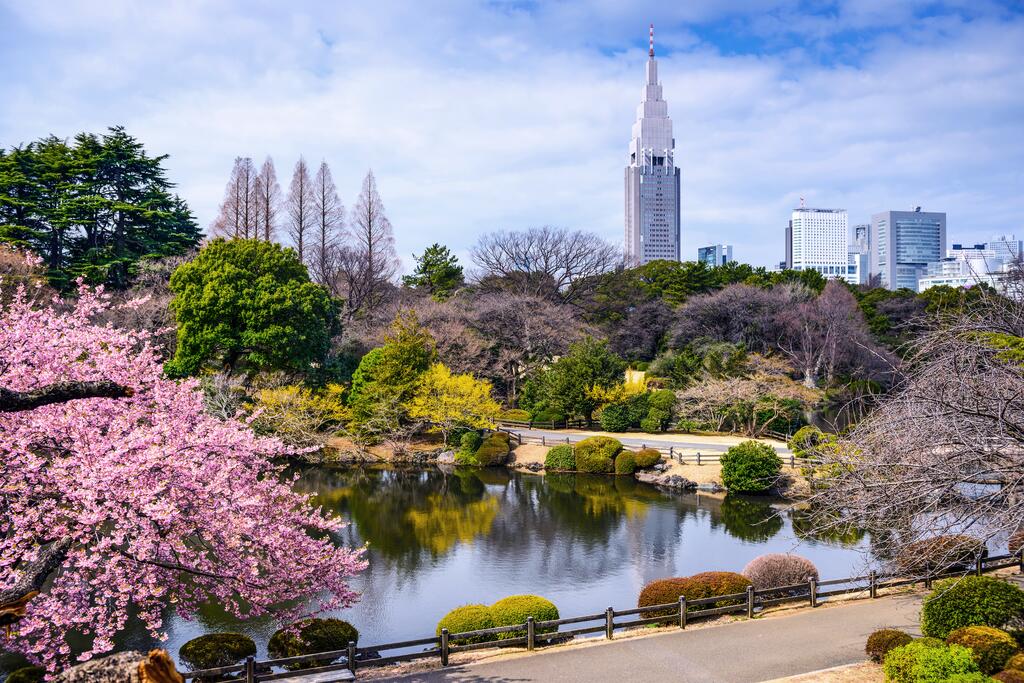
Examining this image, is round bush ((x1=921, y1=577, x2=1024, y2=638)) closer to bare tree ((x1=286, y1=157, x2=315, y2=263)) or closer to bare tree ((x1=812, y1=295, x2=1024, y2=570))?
bare tree ((x1=812, y1=295, x2=1024, y2=570))

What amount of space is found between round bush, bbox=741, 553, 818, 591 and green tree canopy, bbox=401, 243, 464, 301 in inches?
1841

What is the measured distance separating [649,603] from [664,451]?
840 inches

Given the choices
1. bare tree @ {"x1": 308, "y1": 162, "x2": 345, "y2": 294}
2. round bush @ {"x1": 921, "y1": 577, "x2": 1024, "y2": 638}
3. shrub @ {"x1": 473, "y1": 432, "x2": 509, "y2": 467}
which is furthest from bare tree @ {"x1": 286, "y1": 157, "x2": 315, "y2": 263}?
round bush @ {"x1": 921, "y1": 577, "x2": 1024, "y2": 638}

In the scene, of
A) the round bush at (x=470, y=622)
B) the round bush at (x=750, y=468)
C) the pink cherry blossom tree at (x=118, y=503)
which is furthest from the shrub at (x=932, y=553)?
the round bush at (x=750, y=468)

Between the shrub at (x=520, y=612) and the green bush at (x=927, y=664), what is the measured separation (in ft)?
19.1

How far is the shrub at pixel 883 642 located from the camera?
11844 millimetres

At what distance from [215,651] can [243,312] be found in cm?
2722

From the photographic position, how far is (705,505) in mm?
29594

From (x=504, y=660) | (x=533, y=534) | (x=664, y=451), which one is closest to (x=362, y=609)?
(x=504, y=660)

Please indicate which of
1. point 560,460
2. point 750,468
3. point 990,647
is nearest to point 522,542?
point 750,468

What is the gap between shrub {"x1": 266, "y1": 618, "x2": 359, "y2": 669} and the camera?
44.0 ft

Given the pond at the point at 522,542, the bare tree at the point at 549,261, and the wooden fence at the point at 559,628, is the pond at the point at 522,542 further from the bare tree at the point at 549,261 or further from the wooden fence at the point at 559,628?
the bare tree at the point at 549,261

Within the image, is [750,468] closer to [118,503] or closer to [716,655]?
[716,655]

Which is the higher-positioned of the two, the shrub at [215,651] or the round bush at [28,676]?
the round bush at [28,676]
